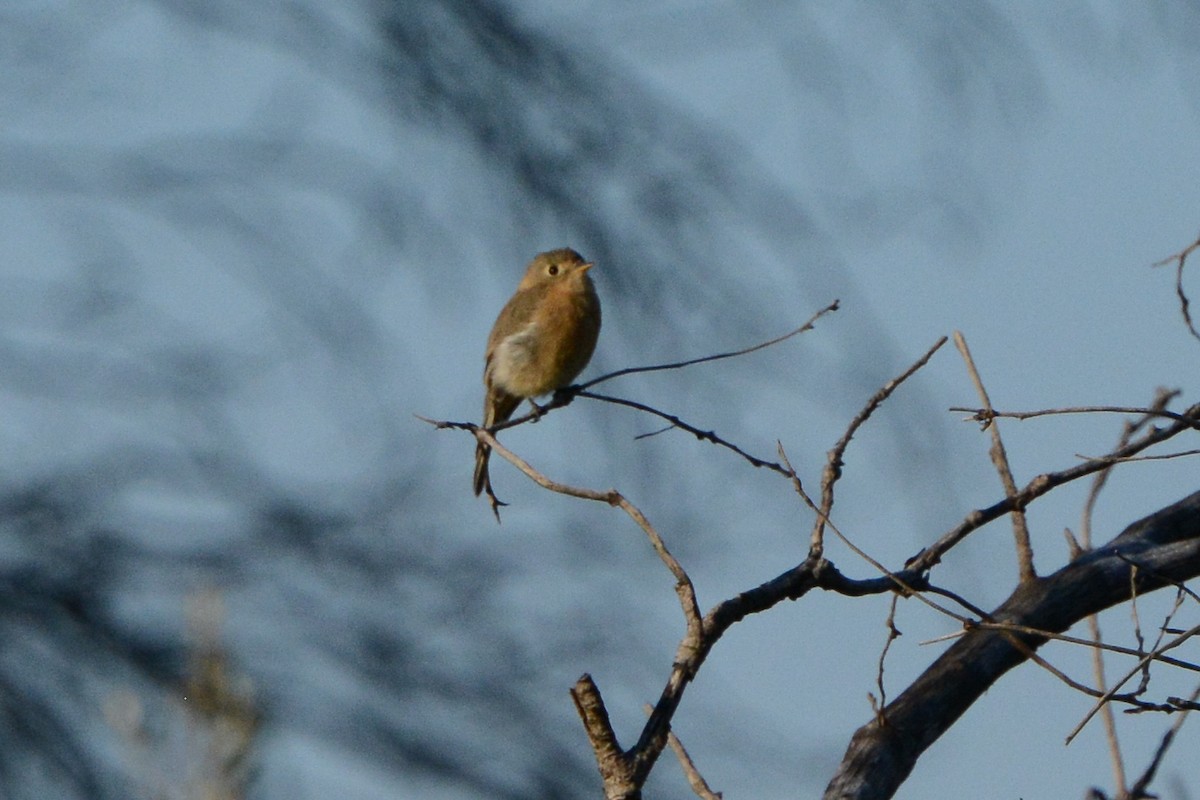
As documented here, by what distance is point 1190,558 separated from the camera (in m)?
2.94

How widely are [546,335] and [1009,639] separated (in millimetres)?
3542

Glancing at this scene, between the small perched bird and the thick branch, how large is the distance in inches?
122

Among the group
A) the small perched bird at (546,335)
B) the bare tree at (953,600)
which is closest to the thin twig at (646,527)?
the bare tree at (953,600)

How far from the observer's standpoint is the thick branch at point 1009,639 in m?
2.56

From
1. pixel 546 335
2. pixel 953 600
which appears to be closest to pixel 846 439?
pixel 953 600

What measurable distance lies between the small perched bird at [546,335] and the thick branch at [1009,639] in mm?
3099

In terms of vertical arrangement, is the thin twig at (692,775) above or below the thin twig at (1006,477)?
below

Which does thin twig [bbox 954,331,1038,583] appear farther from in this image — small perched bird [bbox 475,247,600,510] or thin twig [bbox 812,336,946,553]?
small perched bird [bbox 475,247,600,510]

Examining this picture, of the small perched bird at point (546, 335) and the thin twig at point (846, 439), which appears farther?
the small perched bird at point (546, 335)

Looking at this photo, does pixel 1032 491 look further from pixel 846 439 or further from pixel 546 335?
pixel 546 335

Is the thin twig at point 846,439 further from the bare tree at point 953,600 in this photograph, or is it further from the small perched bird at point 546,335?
the small perched bird at point 546,335

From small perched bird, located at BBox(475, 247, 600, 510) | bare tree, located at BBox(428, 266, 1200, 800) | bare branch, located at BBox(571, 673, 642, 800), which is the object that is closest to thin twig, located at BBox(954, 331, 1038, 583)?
bare tree, located at BBox(428, 266, 1200, 800)

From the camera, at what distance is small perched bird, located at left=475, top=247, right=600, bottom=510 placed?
19.6 feet

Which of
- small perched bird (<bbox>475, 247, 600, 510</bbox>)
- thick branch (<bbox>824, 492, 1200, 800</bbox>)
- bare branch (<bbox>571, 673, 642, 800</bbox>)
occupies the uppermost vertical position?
small perched bird (<bbox>475, 247, 600, 510</bbox>)
